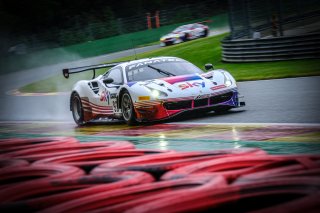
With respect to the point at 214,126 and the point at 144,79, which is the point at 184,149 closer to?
the point at 214,126

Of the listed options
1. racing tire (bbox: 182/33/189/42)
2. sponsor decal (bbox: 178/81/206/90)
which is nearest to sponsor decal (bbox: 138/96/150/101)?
sponsor decal (bbox: 178/81/206/90)

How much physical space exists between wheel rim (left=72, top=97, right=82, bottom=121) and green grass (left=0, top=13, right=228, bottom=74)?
2516 centimetres

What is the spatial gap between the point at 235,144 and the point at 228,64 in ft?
51.5

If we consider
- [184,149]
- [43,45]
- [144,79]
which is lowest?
[184,149]

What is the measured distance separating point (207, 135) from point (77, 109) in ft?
16.1

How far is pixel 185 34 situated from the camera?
125ft

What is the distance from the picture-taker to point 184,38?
38.0 metres

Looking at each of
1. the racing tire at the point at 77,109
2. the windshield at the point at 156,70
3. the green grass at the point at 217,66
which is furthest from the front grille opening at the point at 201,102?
the green grass at the point at 217,66

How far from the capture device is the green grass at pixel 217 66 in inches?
703

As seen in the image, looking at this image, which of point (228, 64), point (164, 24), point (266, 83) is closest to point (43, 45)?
point (164, 24)

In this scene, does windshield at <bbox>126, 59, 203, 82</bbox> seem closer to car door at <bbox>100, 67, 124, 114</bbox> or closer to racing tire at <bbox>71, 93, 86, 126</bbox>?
car door at <bbox>100, 67, 124, 114</bbox>

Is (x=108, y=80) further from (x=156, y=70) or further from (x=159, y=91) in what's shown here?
(x=159, y=91)

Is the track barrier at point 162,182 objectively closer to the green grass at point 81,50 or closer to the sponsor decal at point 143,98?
the sponsor decal at point 143,98

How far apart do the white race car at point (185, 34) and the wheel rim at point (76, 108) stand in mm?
24278
